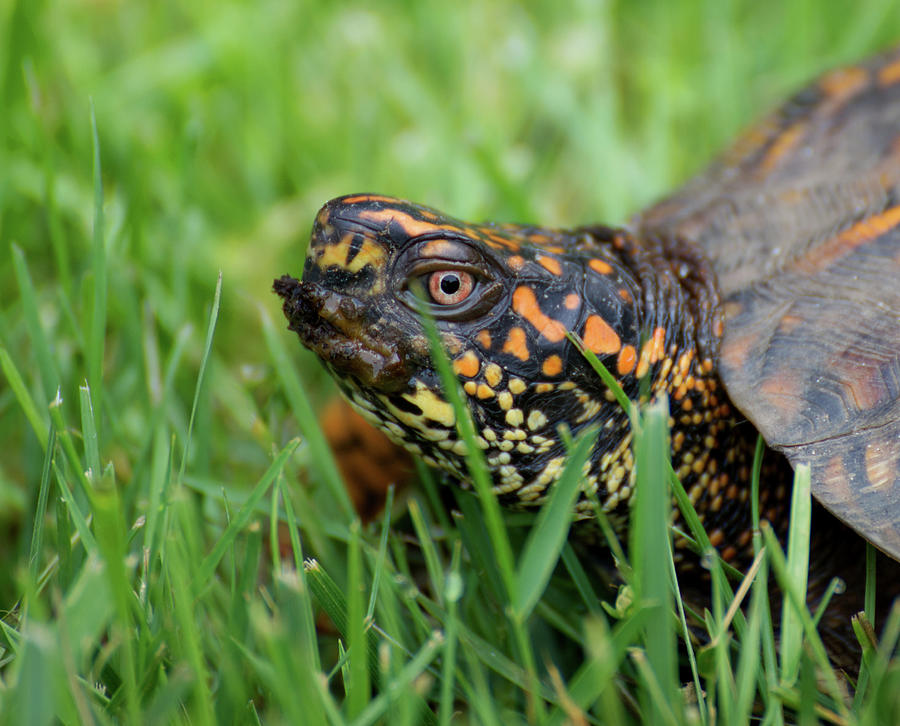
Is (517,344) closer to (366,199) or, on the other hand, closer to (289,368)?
(366,199)

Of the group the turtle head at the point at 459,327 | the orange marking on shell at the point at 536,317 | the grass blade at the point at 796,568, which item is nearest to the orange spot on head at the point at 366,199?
the turtle head at the point at 459,327

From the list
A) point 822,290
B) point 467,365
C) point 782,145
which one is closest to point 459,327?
point 467,365

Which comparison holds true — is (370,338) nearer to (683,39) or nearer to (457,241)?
(457,241)

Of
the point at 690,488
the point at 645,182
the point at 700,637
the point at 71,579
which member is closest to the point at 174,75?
the point at 645,182

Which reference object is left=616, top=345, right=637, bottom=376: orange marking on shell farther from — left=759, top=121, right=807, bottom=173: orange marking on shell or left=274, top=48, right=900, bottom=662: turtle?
left=759, top=121, right=807, bottom=173: orange marking on shell

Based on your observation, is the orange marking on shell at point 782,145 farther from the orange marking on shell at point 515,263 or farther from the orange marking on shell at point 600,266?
the orange marking on shell at point 515,263

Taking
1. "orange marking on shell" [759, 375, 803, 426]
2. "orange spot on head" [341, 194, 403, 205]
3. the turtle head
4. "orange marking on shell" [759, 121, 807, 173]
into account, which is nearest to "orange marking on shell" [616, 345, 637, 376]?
the turtle head
